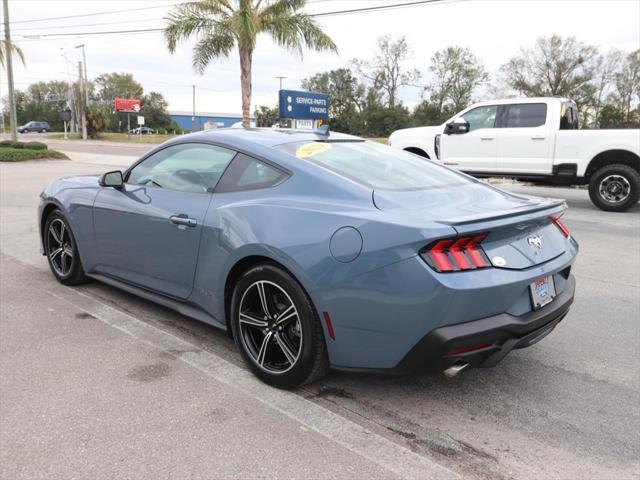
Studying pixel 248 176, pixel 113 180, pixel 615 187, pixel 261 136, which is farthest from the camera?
pixel 615 187

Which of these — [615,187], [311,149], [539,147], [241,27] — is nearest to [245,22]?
[241,27]

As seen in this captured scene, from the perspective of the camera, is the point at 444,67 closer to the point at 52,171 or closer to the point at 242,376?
the point at 52,171

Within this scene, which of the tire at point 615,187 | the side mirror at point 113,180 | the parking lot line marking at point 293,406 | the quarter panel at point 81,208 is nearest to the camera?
the parking lot line marking at point 293,406

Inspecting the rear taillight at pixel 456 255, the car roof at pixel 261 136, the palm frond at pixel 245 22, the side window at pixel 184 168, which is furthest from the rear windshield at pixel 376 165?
the palm frond at pixel 245 22

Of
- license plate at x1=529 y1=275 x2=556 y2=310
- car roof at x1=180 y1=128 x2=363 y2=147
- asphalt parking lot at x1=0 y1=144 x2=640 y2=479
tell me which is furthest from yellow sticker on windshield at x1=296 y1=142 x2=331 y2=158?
license plate at x1=529 y1=275 x2=556 y2=310

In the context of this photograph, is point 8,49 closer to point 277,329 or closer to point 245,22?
point 245,22

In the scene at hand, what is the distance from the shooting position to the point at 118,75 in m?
103

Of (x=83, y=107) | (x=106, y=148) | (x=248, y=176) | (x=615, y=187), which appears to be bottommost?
(x=106, y=148)

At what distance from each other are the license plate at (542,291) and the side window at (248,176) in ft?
4.94

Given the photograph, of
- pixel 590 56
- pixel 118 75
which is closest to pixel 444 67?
pixel 590 56

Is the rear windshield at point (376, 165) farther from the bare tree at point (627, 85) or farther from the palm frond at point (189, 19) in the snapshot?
the bare tree at point (627, 85)

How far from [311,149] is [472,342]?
1620 mm

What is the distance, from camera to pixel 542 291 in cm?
293

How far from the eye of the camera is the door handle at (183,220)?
3.50m
